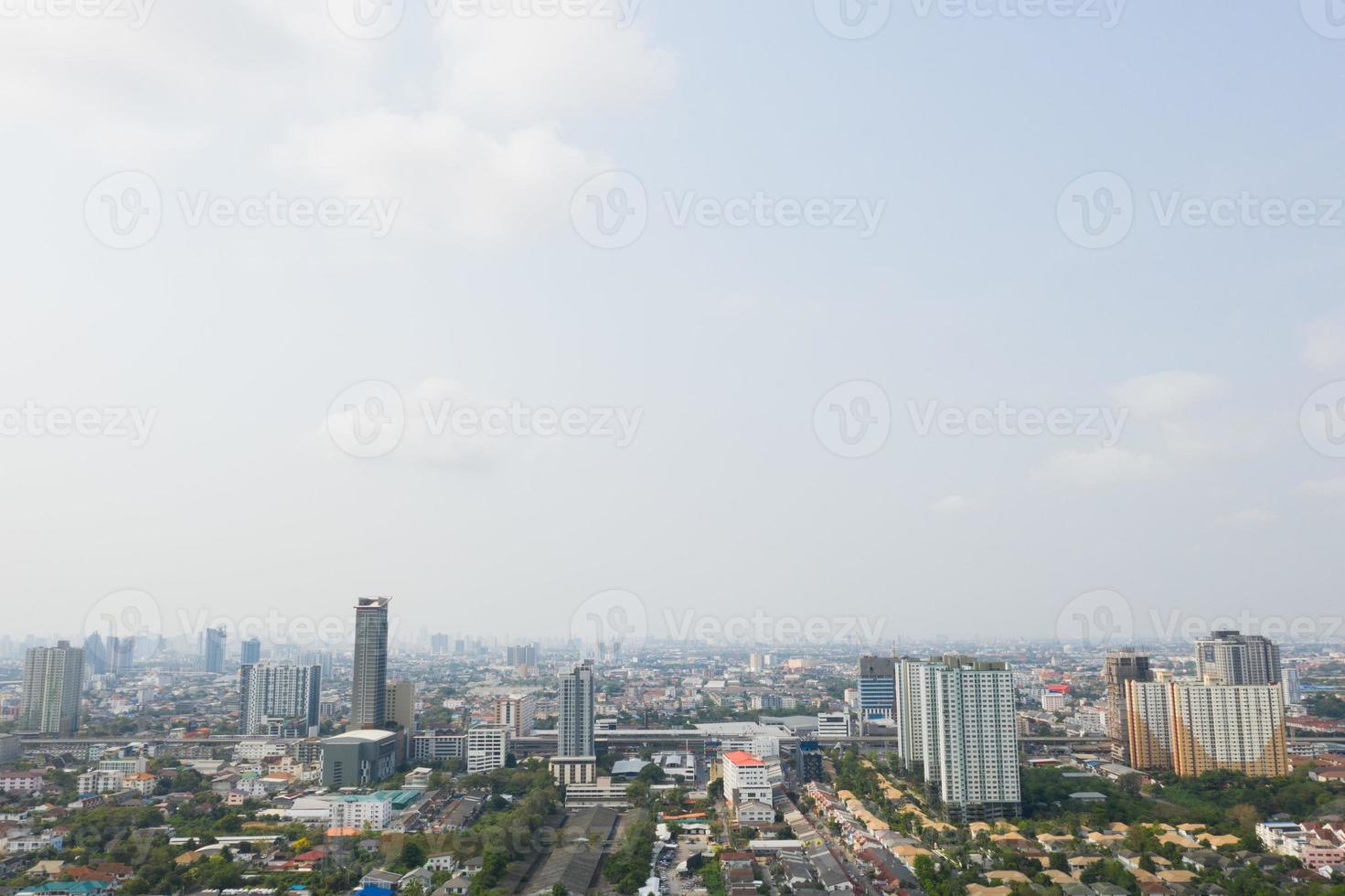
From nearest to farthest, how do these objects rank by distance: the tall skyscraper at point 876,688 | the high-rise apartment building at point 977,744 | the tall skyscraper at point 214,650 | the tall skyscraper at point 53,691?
the high-rise apartment building at point 977,744
the tall skyscraper at point 53,691
the tall skyscraper at point 876,688
the tall skyscraper at point 214,650

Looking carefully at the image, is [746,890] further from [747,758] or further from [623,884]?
[747,758]

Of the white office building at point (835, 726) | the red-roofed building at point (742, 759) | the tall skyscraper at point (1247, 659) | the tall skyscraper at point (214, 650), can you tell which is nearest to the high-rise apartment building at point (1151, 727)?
the tall skyscraper at point (1247, 659)

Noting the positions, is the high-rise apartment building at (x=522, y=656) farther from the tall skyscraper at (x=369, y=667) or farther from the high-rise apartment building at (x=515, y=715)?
the tall skyscraper at (x=369, y=667)

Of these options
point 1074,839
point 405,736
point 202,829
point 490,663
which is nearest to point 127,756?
point 405,736

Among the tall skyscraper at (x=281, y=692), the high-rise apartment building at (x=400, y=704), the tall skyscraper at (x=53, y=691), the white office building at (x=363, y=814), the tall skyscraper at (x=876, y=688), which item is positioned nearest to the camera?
the white office building at (x=363, y=814)

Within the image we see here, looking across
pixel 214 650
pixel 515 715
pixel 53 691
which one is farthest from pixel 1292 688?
pixel 214 650

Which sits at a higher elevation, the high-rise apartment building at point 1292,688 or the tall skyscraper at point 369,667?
the tall skyscraper at point 369,667

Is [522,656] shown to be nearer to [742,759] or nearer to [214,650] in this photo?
[214,650]

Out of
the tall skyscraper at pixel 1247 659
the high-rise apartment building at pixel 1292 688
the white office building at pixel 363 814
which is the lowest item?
the white office building at pixel 363 814

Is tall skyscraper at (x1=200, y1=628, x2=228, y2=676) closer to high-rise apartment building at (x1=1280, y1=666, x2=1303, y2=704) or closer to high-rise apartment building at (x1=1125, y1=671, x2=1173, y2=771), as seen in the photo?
high-rise apartment building at (x1=1125, y1=671, x2=1173, y2=771)
